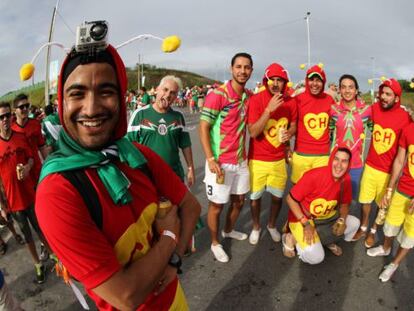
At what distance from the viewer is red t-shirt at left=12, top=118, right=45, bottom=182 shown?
3703 mm

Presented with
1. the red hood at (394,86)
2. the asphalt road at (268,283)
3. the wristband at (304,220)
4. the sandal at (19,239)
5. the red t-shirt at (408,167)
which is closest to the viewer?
the asphalt road at (268,283)

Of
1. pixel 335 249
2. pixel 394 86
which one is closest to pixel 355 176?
pixel 335 249

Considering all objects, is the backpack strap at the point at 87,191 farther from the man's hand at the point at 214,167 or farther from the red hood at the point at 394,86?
the red hood at the point at 394,86

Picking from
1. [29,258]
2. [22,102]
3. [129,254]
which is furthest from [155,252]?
[22,102]

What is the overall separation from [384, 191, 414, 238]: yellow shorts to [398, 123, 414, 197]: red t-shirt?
9cm

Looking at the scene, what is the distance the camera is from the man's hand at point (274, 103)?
10.9 ft

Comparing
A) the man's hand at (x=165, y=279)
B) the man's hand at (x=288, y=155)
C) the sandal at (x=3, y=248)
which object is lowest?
the sandal at (x=3, y=248)

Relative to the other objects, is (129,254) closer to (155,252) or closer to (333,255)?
(155,252)

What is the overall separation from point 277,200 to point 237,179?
2.20ft

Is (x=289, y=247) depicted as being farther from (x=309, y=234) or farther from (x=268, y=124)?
(x=268, y=124)

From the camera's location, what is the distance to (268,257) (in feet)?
11.9

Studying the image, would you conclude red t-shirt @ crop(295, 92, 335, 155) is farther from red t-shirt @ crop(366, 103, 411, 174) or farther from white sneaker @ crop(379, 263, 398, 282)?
white sneaker @ crop(379, 263, 398, 282)

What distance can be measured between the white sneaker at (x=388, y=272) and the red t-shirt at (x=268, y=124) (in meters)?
1.65

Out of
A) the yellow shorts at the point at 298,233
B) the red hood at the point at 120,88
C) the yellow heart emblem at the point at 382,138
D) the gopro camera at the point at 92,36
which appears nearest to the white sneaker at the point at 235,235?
the yellow shorts at the point at 298,233
